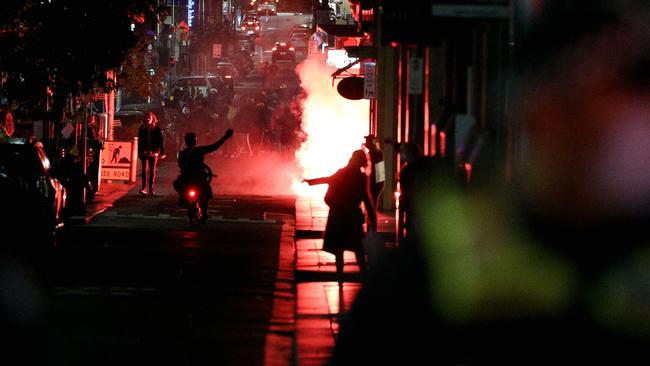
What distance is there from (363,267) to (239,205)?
39.8ft

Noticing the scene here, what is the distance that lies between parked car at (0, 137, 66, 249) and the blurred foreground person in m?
6.24

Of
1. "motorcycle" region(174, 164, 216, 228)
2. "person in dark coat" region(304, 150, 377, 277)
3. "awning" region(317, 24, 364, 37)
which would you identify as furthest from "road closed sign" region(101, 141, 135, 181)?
"person in dark coat" region(304, 150, 377, 277)

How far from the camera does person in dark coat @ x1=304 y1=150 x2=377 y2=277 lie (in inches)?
709

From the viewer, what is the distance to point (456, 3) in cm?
1295

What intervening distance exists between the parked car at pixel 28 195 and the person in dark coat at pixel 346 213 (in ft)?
12.2

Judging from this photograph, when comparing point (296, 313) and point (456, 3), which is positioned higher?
point (456, 3)

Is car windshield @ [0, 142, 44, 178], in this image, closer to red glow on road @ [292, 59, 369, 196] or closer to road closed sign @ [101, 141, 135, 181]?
road closed sign @ [101, 141, 135, 181]

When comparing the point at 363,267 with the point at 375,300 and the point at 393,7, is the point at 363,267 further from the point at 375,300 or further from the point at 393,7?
the point at 393,7

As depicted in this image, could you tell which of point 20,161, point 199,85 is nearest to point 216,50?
point 199,85

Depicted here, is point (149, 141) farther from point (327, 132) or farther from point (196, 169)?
point (327, 132)

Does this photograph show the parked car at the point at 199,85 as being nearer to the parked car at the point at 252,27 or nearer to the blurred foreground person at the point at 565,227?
the parked car at the point at 252,27

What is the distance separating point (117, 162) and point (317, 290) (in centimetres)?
1818

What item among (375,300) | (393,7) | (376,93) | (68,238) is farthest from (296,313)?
(376,93)

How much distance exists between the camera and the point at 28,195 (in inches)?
739
